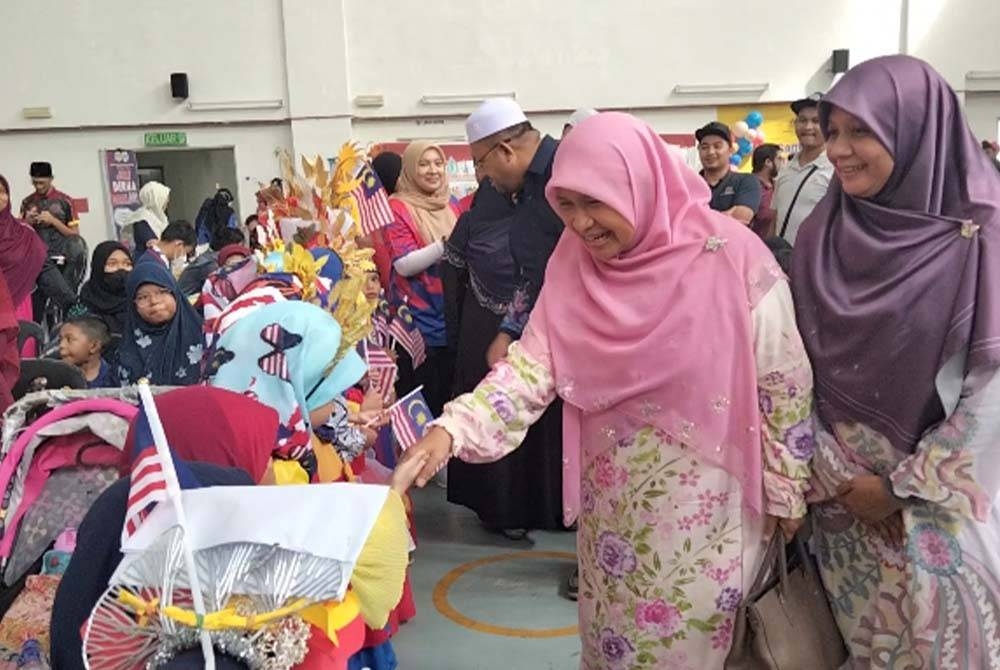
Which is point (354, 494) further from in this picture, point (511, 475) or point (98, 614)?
point (511, 475)

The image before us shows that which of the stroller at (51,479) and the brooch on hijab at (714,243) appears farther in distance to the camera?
the stroller at (51,479)

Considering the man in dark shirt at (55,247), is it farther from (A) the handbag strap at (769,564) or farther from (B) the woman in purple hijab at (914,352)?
(B) the woman in purple hijab at (914,352)

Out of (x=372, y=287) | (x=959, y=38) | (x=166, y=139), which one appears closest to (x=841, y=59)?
(x=959, y=38)

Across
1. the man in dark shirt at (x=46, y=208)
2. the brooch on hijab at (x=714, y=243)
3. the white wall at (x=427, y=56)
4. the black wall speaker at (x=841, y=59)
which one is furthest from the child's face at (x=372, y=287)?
the black wall speaker at (x=841, y=59)

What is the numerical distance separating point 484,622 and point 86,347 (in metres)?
1.81

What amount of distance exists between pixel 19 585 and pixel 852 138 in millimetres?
1720

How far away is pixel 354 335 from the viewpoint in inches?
89.4

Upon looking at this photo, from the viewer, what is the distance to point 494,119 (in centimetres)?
263

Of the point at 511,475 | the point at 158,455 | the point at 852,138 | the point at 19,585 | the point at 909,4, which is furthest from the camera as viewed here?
the point at 909,4

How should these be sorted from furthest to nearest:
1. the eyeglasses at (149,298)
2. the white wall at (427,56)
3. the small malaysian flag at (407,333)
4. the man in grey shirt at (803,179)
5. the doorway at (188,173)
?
the doorway at (188,173) < the white wall at (427,56) < the small malaysian flag at (407,333) < the man in grey shirt at (803,179) < the eyeglasses at (149,298)

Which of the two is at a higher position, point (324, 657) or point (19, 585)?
point (324, 657)

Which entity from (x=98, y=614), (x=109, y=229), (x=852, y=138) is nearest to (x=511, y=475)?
(x=852, y=138)

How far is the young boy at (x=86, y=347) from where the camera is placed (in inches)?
132

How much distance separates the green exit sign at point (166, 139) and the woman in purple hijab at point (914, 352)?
28.9ft
